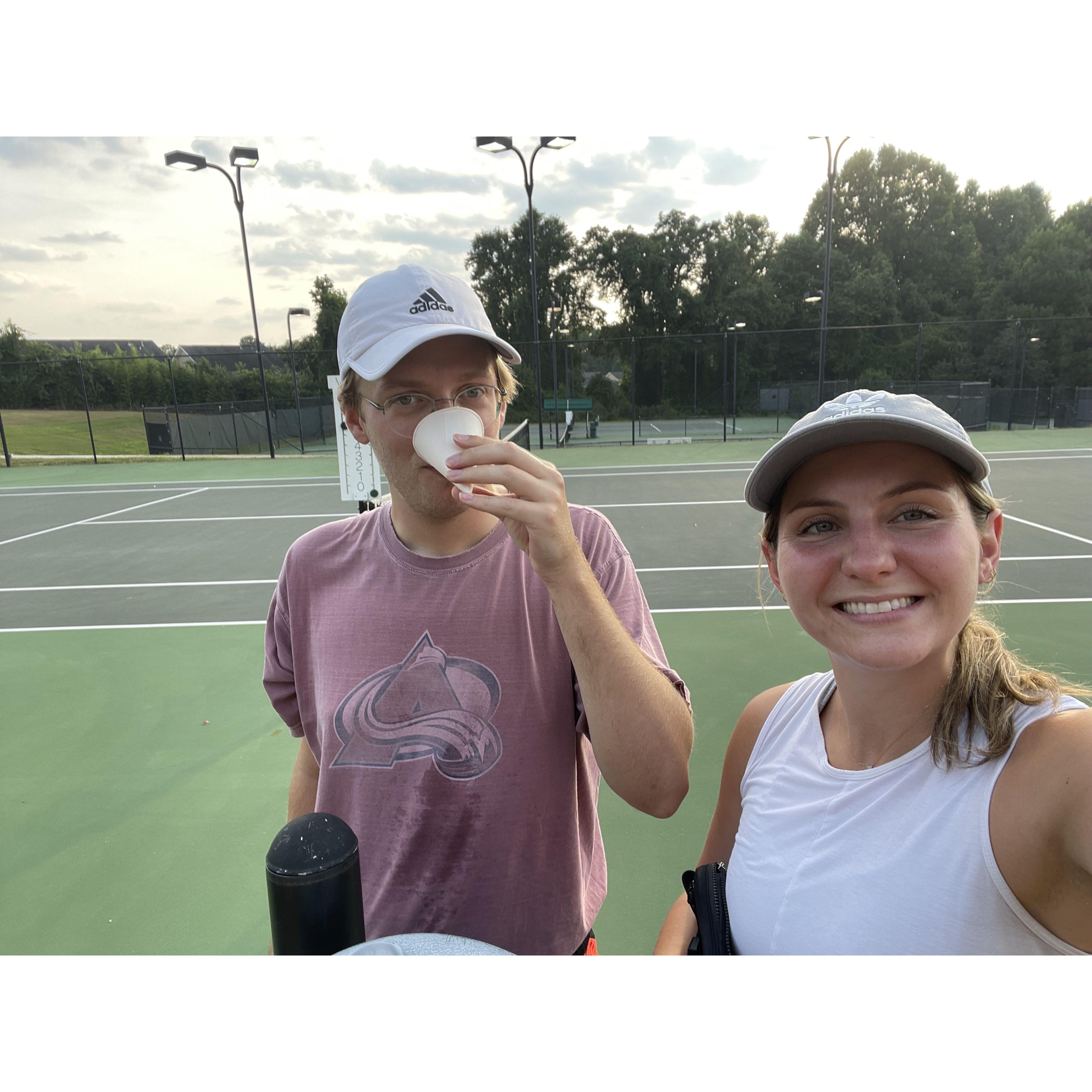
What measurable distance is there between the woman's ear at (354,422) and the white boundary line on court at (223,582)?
618 cm

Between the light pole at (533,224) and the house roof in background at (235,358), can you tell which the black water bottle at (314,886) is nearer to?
the light pole at (533,224)

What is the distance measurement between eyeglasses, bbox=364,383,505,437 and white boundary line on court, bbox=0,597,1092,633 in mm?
4968

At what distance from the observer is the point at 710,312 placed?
130ft

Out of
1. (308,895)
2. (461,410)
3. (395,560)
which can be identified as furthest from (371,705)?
(308,895)

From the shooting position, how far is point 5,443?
2070cm

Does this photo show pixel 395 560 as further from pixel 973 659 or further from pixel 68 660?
pixel 68 660

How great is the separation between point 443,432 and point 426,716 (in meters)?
0.61

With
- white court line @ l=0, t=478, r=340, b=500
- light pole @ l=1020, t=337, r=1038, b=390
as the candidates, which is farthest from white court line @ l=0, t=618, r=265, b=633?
light pole @ l=1020, t=337, r=1038, b=390

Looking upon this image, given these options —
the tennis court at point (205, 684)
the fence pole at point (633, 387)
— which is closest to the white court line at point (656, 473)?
the tennis court at point (205, 684)

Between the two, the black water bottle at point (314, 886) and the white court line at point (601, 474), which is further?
the white court line at point (601, 474)

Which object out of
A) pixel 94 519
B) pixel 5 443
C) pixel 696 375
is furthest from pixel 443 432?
pixel 696 375

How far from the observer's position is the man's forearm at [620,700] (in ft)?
4.27

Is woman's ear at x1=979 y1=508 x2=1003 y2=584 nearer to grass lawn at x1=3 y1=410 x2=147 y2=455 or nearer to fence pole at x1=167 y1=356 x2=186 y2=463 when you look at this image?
fence pole at x1=167 y1=356 x2=186 y2=463

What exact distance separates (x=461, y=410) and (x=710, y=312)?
41079 mm
